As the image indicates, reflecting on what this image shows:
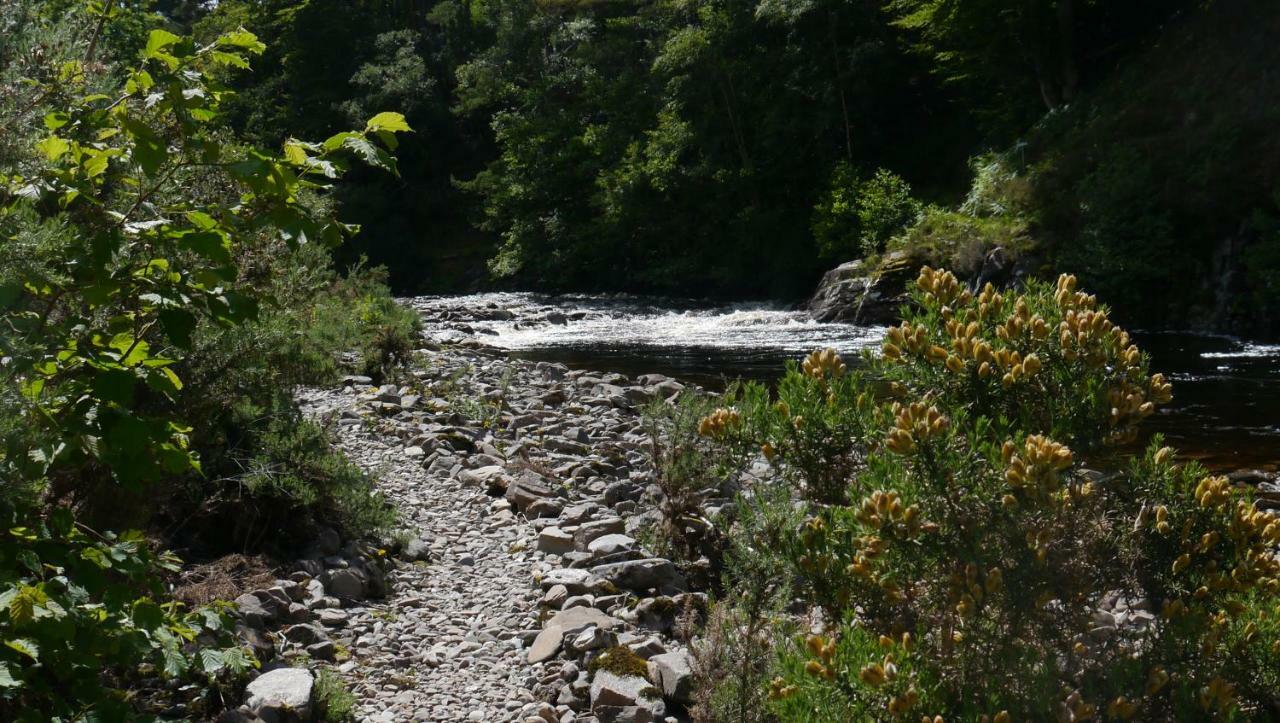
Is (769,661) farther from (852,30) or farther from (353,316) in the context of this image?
(852,30)

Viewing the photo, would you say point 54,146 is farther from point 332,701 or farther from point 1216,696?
point 1216,696

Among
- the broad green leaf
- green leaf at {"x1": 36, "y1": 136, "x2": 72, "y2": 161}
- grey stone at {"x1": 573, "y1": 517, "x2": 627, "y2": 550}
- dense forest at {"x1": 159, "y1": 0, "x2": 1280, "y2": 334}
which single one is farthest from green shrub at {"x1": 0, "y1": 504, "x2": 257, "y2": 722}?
dense forest at {"x1": 159, "y1": 0, "x2": 1280, "y2": 334}

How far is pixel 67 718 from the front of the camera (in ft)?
7.71

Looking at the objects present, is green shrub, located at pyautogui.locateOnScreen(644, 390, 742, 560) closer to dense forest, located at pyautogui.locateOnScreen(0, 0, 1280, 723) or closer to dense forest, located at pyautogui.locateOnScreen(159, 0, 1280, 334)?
dense forest, located at pyautogui.locateOnScreen(0, 0, 1280, 723)

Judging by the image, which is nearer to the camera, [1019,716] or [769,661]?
[1019,716]

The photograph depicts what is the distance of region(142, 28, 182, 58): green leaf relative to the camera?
7.08 ft

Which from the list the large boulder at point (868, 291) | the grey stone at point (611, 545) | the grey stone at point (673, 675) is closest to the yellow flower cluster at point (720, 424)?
the grey stone at point (673, 675)

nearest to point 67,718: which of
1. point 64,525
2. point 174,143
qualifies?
point 64,525

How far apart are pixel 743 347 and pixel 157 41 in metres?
13.8

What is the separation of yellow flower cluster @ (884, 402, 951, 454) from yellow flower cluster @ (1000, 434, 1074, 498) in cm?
20

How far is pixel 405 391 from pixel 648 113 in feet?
67.5

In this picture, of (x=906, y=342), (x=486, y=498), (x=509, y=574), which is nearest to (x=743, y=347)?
(x=486, y=498)

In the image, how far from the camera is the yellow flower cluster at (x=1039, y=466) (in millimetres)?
2236

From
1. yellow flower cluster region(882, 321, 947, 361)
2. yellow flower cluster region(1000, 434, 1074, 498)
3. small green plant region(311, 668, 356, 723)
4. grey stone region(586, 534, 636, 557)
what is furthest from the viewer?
grey stone region(586, 534, 636, 557)
